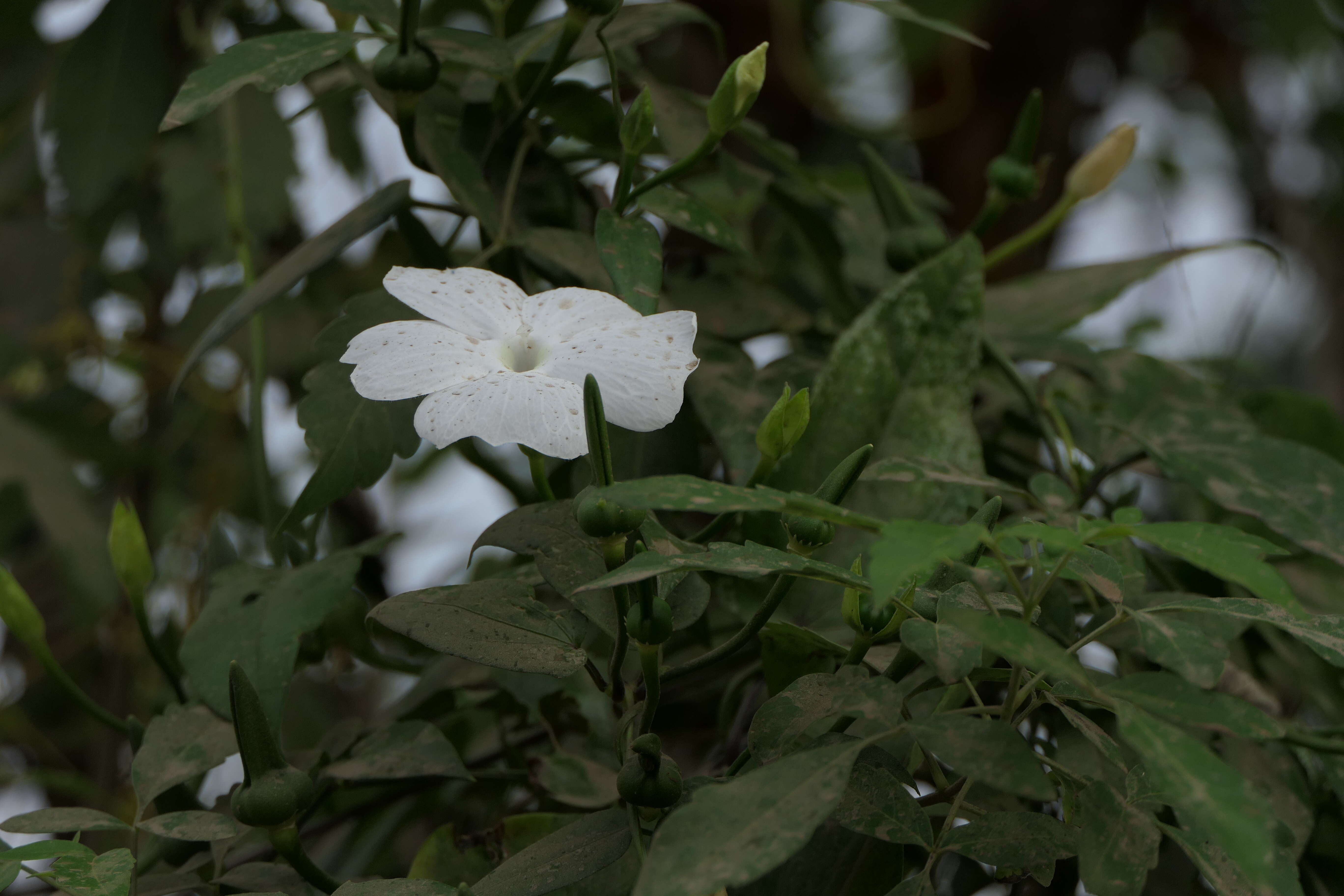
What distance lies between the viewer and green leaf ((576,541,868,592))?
24 centimetres

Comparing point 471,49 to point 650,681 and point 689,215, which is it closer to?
point 689,215

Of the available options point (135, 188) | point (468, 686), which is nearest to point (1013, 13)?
point (135, 188)

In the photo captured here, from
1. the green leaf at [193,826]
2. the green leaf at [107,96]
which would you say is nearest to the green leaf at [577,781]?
the green leaf at [193,826]

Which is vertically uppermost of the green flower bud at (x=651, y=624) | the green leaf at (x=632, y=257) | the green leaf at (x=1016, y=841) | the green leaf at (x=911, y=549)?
the green leaf at (x=632, y=257)

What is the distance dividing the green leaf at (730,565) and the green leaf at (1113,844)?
8 centimetres

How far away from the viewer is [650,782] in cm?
28

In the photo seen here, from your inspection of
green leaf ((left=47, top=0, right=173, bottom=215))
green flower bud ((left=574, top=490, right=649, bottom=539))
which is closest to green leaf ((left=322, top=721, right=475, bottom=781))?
green flower bud ((left=574, top=490, right=649, bottom=539))

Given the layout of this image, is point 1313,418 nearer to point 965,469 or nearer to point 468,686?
point 965,469

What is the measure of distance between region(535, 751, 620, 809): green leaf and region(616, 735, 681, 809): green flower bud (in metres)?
0.09

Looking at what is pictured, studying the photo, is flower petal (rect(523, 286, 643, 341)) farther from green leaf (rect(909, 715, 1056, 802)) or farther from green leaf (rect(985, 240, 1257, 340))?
green leaf (rect(985, 240, 1257, 340))

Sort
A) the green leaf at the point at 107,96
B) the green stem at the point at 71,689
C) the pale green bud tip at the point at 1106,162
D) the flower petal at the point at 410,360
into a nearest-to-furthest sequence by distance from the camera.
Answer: the flower petal at the point at 410,360 → the green stem at the point at 71,689 → the pale green bud tip at the point at 1106,162 → the green leaf at the point at 107,96

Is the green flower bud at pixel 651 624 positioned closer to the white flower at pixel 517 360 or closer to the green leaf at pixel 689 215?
the white flower at pixel 517 360

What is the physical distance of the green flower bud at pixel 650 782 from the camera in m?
0.28

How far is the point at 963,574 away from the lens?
30 centimetres
